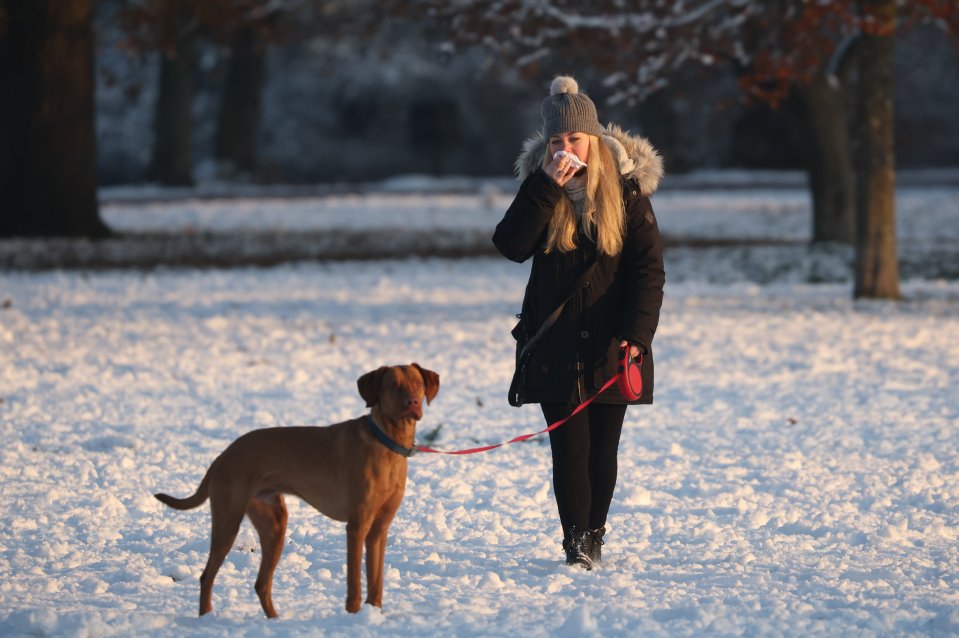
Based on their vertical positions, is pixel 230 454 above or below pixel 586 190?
below

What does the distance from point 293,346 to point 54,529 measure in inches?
229

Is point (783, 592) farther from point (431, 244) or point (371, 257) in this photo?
point (431, 244)

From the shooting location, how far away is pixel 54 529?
6996mm

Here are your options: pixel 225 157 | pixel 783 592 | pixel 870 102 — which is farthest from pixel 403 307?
pixel 225 157

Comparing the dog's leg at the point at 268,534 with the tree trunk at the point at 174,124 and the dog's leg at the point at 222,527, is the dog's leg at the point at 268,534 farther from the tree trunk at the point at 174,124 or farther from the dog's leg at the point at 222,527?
the tree trunk at the point at 174,124

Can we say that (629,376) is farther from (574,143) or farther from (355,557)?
(355,557)

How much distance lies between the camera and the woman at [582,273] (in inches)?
239

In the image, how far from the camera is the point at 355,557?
5277 millimetres

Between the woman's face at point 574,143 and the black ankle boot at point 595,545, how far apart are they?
153cm

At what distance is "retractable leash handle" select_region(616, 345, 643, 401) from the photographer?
6.04m

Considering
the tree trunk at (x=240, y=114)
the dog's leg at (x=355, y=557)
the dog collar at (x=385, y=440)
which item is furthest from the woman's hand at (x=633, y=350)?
the tree trunk at (x=240, y=114)

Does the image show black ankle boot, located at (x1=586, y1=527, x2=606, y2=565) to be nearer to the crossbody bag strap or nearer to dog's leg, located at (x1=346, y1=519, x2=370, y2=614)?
the crossbody bag strap

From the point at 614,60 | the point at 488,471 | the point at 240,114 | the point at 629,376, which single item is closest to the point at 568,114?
the point at 629,376

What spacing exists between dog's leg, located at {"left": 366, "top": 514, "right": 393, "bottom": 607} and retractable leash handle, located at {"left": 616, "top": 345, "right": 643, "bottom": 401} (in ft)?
3.90
